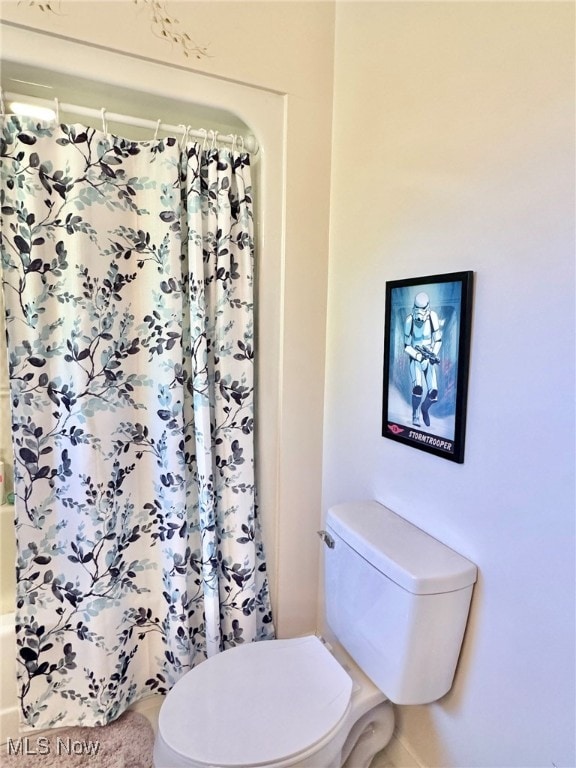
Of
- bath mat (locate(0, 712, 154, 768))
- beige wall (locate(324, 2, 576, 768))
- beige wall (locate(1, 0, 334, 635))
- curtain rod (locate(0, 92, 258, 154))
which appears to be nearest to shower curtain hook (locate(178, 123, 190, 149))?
curtain rod (locate(0, 92, 258, 154))

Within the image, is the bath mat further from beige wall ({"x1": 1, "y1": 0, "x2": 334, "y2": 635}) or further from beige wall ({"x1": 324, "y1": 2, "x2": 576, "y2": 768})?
beige wall ({"x1": 324, "y1": 2, "x2": 576, "y2": 768})

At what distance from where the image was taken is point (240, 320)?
1.45m

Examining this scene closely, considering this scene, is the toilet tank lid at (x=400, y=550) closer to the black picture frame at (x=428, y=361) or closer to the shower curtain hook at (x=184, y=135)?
the black picture frame at (x=428, y=361)

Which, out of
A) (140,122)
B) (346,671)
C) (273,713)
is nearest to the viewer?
(273,713)

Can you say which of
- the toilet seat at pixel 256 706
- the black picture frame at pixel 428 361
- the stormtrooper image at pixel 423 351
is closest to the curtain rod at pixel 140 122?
the black picture frame at pixel 428 361

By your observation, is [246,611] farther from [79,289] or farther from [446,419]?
[79,289]

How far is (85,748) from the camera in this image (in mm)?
1339

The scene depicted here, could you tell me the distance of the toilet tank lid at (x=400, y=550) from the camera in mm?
975

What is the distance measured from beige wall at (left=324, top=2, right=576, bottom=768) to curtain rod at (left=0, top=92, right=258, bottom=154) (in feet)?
1.36

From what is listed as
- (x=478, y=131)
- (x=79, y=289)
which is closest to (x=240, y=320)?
(x=79, y=289)

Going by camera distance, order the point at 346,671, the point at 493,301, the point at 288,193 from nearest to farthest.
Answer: the point at 493,301 → the point at 346,671 → the point at 288,193

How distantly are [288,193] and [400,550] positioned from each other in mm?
1163

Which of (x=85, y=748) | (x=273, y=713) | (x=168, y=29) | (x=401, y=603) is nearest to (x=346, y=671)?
(x=273, y=713)

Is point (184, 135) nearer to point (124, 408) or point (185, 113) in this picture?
point (185, 113)
